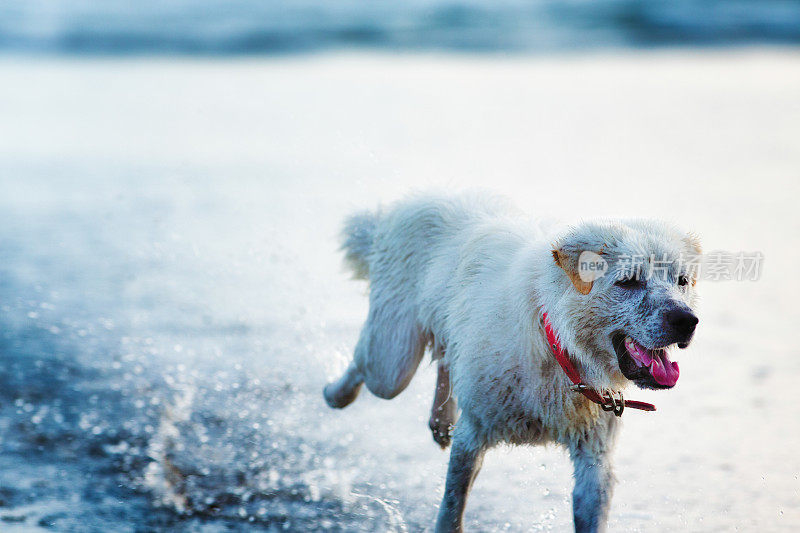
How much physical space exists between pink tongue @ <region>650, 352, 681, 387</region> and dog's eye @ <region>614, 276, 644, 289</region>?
0.86 feet

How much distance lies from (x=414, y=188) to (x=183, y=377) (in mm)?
2226

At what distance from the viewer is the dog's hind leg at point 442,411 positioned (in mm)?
4707

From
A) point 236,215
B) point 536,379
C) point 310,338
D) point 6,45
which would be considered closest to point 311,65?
point 6,45

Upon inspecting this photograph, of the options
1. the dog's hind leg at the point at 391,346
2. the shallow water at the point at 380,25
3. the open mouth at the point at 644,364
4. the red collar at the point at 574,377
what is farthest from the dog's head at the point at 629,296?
the shallow water at the point at 380,25

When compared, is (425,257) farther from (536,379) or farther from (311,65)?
(311,65)

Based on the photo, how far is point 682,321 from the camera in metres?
3.11

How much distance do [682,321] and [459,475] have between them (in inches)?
53.2

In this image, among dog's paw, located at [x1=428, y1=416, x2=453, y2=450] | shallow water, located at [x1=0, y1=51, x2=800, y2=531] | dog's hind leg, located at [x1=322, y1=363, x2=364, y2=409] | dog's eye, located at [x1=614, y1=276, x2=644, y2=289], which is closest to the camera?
dog's eye, located at [x1=614, y1=276, x2=644, y2=289]

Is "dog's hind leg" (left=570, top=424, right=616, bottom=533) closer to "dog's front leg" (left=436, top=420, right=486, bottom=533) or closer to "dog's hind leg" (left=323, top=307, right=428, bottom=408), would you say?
"dog's front leg" (left=436, top=420, right=486, bottom=533)

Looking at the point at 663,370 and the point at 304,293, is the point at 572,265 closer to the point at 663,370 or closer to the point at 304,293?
the point at 663,370

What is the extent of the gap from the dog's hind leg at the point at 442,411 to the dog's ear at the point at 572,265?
150 cm

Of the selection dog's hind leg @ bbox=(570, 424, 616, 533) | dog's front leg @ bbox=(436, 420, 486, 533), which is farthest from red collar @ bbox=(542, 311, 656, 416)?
dog's front leg @ bbox=(436, 420, 486, 533)

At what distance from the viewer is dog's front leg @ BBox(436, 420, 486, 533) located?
13.0 feet

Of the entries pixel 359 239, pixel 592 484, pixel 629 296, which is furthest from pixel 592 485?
pixel 359 239
